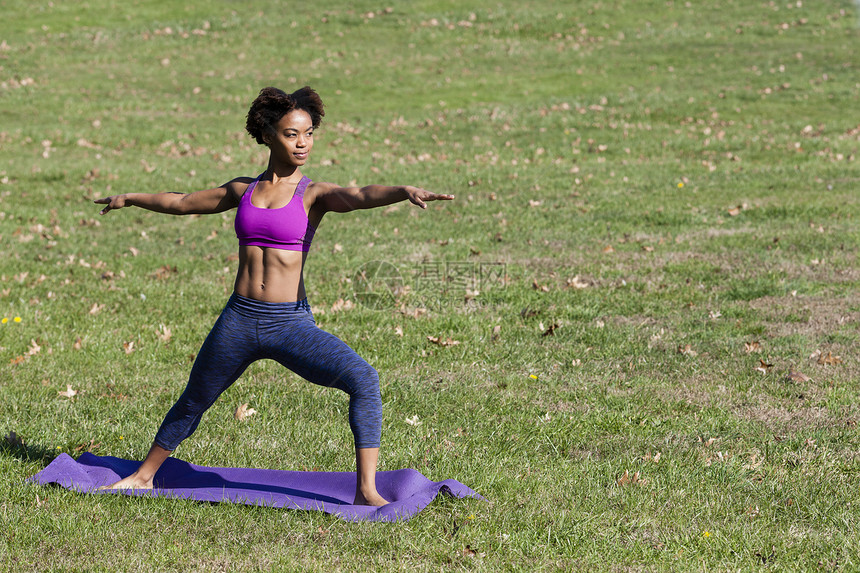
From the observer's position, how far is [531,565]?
411 cm

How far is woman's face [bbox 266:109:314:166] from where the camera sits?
4516 mm

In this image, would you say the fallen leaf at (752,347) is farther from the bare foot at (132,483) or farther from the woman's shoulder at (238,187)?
the bare foot at (132,483)

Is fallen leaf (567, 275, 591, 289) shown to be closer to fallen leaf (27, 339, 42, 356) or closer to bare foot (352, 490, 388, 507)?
bare foot (352, 490, 388, 507)

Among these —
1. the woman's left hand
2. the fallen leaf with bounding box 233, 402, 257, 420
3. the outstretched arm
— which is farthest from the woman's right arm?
the fallen leaf with bounding box 233, 402, 257, 420

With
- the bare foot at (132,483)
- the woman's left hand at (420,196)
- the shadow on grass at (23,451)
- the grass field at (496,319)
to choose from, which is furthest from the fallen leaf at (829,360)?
the shadow on grass at (23,451)

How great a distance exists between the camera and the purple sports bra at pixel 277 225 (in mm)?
4473

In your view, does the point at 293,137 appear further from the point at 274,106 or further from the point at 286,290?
the point at 286,290

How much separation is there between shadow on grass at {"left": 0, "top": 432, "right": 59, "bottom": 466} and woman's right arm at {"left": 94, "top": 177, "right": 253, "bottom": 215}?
166 cm

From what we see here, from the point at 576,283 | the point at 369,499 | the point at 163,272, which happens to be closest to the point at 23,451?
the point at 369,499

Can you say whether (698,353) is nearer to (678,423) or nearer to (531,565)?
(678,423)

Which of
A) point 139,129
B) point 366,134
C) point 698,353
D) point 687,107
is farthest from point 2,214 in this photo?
point 687,107

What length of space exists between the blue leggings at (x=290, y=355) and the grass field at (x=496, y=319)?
61 cm

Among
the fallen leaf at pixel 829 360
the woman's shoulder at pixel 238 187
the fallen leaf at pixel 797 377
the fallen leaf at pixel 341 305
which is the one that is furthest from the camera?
the fallen leaf at pixel 341 305

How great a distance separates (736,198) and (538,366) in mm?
8262
